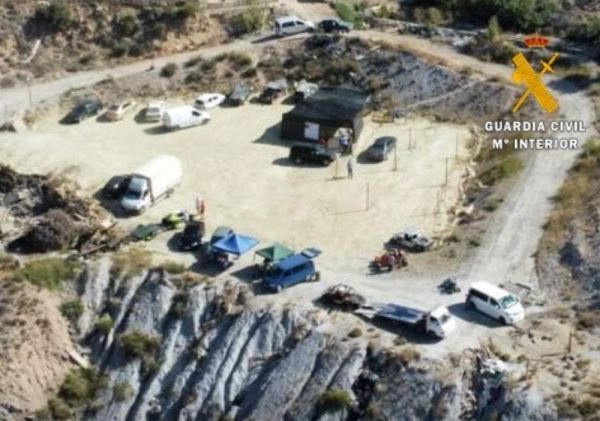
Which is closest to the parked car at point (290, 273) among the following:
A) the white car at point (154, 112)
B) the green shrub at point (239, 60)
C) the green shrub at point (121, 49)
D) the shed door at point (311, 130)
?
the shed door at point (311, 130)

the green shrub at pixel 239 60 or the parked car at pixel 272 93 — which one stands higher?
the green shrub at pixel 239 60

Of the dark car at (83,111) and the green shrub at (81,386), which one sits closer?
the green shrub at (81,386)

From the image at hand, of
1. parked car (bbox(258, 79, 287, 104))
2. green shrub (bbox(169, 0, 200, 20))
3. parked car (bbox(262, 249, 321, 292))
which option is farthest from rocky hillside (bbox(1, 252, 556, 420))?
green shrub (bbox(169, 0, 200, 20))

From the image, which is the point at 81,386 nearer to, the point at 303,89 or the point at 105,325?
the point at 105,325

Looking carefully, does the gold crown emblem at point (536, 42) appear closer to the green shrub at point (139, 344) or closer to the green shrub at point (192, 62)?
the green shrub at point (192, 62)

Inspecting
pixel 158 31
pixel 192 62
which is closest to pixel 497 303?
pixel 192 62

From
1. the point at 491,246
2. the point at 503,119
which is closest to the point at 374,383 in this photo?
the point at 491,246

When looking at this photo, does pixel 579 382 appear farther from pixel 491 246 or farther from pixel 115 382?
pixel 115 382
